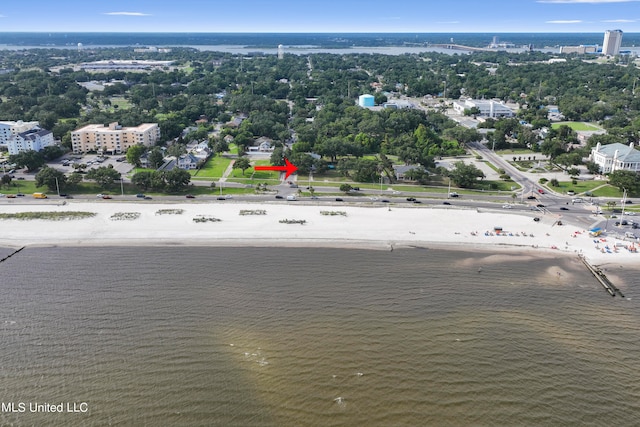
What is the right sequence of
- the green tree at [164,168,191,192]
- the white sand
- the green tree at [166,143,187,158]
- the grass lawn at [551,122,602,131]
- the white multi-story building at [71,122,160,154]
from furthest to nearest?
the grass lawn at [551,122,602,131] → the white multi-story building at [71,122,160,154] → the green tree at [166,143,187,158] → the green tree at [164,168,191,192] → the white sand

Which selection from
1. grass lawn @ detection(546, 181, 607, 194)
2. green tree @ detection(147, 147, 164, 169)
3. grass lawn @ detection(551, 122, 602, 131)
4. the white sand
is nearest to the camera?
the white sand

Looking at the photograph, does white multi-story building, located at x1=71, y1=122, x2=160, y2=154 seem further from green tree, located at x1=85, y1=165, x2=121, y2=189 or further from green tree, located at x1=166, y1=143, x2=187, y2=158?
green tree, located at x1=85, y1=165, x2=121, y2=189

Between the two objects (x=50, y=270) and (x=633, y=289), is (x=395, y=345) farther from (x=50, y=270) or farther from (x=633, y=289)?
(x=50, y=270)

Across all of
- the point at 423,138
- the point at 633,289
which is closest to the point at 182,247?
the point at 633,289

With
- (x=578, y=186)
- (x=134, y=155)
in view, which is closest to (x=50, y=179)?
(x=134, y=155)

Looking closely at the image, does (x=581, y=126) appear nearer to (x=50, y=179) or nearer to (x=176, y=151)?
(x=176, y=151)

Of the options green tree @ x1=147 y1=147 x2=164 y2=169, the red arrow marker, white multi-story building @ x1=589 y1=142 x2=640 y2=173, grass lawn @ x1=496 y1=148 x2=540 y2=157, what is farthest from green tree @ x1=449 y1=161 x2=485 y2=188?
green tree @ x1=147 y1=147 x2=164 y2=169

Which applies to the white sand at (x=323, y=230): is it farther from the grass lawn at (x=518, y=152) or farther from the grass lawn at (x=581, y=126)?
the grass lawn at (x=581, y=126)
